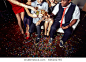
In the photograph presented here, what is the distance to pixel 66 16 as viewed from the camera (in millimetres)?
1779

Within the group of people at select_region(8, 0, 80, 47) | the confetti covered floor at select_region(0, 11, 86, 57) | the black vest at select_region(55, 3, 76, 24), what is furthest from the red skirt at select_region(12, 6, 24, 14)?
the black vest at select_region(55, 3, 76, 24)

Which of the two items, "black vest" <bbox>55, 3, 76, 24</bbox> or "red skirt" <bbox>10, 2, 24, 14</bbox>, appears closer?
"black vest" <bbox>55, 3, 76, 24</bbox>

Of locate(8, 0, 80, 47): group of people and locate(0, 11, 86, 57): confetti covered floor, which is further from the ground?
locate(8, 0, 80, 47): group of people

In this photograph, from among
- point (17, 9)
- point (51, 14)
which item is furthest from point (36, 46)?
point (17, 9)

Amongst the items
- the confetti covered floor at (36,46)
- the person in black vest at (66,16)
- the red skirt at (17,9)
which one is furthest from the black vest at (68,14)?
the red skirt at (17,9)

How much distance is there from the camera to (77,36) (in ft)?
7.72

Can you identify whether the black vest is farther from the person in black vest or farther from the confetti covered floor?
the confetti covered floor

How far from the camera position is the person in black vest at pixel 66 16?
166 centimetres

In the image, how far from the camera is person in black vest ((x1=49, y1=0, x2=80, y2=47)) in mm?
1664

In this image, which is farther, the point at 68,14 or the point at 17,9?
the point at 17,9

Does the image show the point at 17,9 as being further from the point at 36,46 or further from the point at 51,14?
the point at 36,46

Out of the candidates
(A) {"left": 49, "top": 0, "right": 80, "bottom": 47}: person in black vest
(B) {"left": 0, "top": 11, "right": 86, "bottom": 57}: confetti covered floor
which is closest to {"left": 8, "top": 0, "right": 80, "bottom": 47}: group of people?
(A) {"left": 49, "top": 0, "right": 80, "bottom": 47}: person in black vest

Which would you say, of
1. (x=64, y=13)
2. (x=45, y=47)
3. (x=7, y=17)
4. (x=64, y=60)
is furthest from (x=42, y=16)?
(x=7, y=17)

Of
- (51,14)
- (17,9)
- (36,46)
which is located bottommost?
(36,46)
